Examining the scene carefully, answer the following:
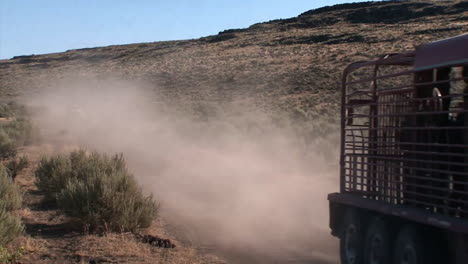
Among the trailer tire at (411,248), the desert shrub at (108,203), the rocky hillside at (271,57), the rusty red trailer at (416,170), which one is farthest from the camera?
the rocky hillside at (271,57)

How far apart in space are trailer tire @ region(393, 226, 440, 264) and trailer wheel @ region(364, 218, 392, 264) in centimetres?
21

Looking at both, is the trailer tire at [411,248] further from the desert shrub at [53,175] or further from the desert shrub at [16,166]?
the desert shrub at [16,166]

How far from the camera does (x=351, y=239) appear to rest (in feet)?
28.2

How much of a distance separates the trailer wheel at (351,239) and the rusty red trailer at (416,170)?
13 mm

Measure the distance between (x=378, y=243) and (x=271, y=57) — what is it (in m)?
54.0

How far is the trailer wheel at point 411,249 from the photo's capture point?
6555 millimetres

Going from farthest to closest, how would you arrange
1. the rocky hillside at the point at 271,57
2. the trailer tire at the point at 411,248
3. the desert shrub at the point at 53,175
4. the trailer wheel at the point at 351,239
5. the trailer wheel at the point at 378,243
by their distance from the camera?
the rocky hillside at the point at 271,57 → the desert shrub at the point at 53,175 → the trailer wheel at the point at 351,239 → the trailer wheel at the point at 378,243 → the trailer tire at the point at 411,248

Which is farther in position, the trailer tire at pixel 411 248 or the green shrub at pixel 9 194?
the green shrub at pixel 9 194

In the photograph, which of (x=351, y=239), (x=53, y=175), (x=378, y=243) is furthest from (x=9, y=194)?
(x=378, y=243)

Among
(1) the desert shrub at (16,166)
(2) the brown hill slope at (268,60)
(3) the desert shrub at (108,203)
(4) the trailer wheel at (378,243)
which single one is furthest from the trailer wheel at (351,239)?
(2) the brown hill slope at (268,60)

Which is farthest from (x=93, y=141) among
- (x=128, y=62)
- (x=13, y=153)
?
(x=128, y=62)

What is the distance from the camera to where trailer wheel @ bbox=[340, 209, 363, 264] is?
836cm

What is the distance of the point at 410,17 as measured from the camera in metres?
62.4

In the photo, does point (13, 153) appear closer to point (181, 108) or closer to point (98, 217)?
point (98, 217)
